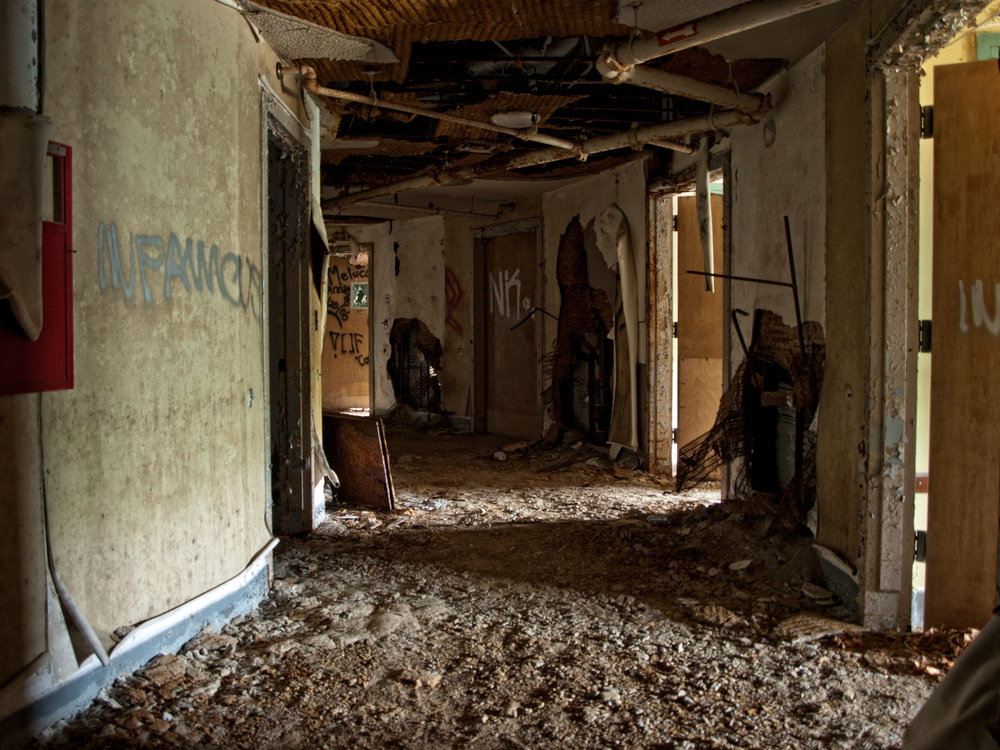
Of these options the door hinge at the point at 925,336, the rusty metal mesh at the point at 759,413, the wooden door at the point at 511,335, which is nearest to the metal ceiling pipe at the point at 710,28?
the door hinge at the point at 925,336

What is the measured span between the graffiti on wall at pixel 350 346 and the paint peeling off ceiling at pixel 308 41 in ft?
28.0

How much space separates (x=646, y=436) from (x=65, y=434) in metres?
4.48

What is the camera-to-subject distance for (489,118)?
455cm

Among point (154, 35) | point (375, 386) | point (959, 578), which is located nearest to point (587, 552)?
point (959, 578)

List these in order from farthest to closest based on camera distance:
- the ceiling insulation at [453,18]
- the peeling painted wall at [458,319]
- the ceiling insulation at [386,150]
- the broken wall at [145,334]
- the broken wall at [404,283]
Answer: the broken wall at [404,283]
the peeling painted wall at [458,319]
the ceiling insulation at [386,150]
the ceiling insulation at [453,18]
the broken wall at [145,334]

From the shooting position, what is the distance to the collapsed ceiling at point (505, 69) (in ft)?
10.2

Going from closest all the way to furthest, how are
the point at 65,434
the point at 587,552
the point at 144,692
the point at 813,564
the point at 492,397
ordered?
1. the point at 65,434
2. the point at 144,692
3. the point at 813,564
4. the point at 587,552
5. the point at 492,397

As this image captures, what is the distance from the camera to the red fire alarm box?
2031 mm

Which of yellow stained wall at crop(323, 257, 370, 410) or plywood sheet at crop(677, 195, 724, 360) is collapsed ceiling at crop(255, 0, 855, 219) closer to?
plywood sheet at crop(677, 195, 724, 360)

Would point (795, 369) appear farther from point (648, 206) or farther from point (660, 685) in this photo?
point (648, 206)

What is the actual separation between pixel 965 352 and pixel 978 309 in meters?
0.17

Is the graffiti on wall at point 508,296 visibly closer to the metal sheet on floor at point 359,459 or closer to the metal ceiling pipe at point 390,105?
the metal ceiling pipe at point 390,105

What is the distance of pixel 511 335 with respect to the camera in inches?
312

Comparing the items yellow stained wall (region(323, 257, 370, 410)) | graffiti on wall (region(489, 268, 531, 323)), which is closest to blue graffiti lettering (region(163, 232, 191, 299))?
graffiti on wall (region(489, 268, 531, 323))
